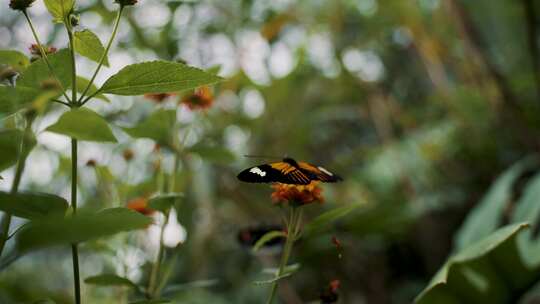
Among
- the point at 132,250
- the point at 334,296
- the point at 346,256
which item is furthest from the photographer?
the point at 346,256

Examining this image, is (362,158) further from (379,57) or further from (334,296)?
(334,296)

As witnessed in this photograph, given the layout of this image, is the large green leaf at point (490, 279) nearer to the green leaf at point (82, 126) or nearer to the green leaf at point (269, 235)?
the green leaf at point (269, 235)

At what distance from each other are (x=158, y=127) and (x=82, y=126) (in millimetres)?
216

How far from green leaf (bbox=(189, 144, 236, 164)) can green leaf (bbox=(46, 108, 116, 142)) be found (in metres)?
0.24

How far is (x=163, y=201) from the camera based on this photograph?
0.38 metres

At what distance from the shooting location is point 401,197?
147 centimetres

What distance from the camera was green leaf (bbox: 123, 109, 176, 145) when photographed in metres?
0.45

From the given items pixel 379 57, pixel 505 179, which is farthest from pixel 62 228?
pixel 379 57

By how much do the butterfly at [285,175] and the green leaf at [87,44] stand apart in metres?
0.12

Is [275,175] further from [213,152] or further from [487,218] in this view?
[487,218]

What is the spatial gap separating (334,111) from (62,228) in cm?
150

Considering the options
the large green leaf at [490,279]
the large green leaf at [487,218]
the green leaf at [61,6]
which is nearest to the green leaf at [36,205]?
the green leaf at [61,6]

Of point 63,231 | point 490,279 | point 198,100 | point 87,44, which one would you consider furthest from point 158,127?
point 490,279

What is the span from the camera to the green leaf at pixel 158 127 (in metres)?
0.45
